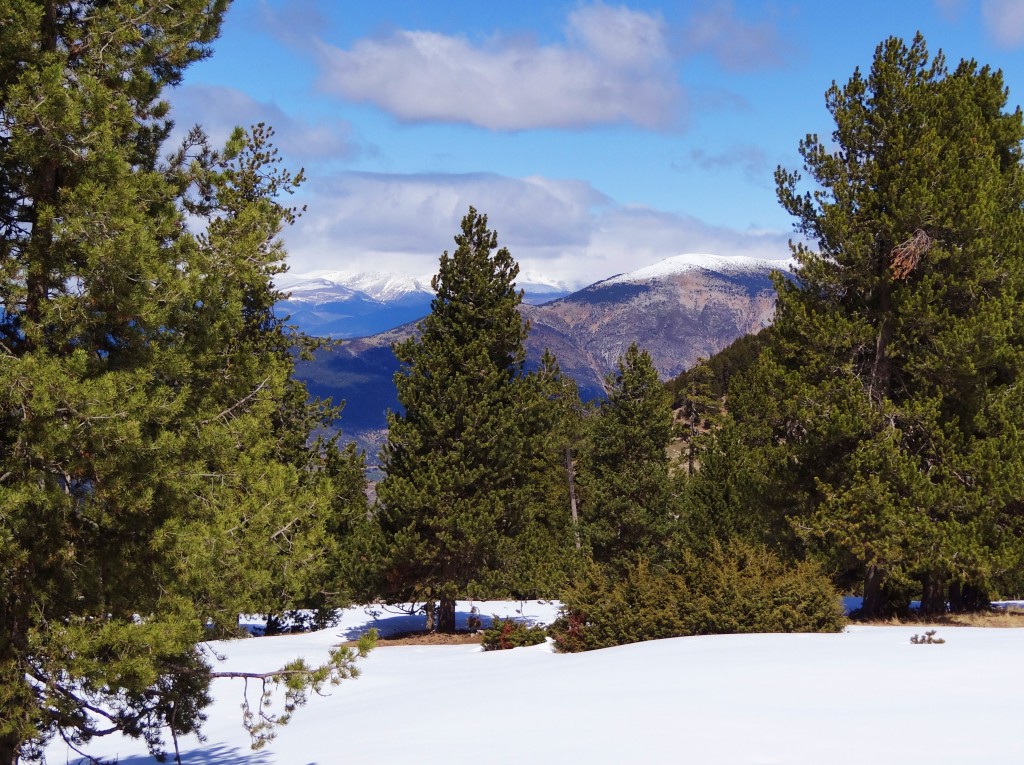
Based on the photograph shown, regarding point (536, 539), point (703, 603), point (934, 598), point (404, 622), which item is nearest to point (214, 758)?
point (703, 603)

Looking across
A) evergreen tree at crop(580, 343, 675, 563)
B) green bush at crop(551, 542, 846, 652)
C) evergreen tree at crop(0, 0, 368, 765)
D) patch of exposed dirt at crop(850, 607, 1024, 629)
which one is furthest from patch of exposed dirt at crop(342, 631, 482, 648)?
evergreen tree at crop(0, 0, 368, 765)

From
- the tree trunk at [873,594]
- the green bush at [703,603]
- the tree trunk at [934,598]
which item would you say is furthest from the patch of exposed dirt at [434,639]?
the tree trunk at [934,598]

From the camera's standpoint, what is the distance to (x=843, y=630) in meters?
13.6

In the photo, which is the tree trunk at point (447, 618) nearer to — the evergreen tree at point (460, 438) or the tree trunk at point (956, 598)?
the evergreen tree at point (460, 438)

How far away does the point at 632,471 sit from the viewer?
99.8 feet

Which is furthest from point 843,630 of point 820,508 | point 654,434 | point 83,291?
point 654,434

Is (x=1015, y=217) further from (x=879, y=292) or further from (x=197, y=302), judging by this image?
(x=197, y=302)

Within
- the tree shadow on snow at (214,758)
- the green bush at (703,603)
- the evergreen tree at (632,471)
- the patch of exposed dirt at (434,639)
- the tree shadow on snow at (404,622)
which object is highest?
the evergreen tree at (632,471)

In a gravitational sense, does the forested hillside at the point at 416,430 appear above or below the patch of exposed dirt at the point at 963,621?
above

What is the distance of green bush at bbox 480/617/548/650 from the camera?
17125mm

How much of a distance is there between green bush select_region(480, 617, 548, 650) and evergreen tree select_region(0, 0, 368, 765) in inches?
398

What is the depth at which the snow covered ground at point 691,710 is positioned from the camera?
6211 mm

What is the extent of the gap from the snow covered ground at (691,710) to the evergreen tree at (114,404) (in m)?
1.49

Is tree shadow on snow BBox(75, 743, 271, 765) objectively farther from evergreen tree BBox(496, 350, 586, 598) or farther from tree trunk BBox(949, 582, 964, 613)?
tree trunk BBox(949, 582, 964, 613)
